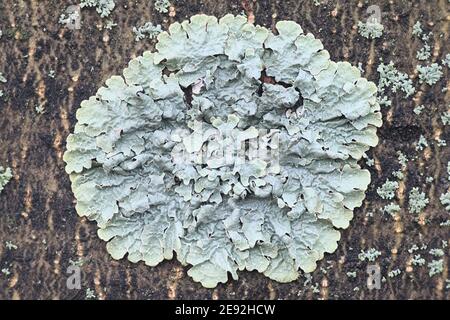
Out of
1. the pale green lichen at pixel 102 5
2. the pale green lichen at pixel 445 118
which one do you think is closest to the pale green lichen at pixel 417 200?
the pale green lichen at pixel 445 118

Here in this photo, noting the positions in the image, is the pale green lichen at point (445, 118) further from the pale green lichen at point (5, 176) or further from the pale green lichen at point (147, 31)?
the pale green lichen at point (5, 176)

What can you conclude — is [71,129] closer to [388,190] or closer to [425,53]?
[388,190]

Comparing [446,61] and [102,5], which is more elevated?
[102,5]

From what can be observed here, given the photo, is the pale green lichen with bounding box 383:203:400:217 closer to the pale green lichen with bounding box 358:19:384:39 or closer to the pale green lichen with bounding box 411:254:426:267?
the pale green lichen with bounding box 411:254:426:267

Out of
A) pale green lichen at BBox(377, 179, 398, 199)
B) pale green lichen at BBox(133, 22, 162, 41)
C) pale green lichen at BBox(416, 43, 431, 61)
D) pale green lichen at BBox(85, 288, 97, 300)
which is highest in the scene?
pale green lichen at BBox(133, 22, 162, 41)

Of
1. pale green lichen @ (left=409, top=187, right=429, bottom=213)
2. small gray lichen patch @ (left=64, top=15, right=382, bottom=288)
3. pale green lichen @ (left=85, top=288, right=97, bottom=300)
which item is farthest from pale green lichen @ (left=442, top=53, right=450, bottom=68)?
pale green lichen @ (left=85, top=288, right=97, bottom=300)

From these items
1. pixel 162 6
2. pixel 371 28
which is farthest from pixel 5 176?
pixel 371 28
